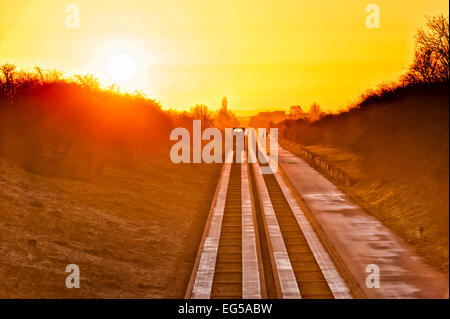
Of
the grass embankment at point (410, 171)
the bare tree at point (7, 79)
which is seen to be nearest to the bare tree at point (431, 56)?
the grass embankment at point (410, 171)

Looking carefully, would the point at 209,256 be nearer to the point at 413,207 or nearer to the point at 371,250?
the point at 371,250

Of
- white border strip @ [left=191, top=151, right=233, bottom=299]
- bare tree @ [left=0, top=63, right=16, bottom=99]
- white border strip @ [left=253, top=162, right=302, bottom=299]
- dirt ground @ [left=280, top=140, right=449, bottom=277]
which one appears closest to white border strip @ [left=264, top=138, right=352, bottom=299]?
white border strip @ [left=253, top=162, right=302, bottom=299]

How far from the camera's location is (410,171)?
2922cm

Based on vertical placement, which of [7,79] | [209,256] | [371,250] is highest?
[7,79]

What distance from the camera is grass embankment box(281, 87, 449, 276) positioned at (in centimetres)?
2136

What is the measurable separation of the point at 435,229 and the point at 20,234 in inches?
706

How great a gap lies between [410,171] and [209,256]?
13183 mm

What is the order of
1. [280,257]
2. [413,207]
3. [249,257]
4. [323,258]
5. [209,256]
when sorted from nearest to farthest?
[323,258] < [280,257] < [249,257] < [209,256] < [413,207]

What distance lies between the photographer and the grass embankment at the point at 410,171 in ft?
70.1

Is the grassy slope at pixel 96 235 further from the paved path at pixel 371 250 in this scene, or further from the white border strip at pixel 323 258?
the paved path at pixel 371 250

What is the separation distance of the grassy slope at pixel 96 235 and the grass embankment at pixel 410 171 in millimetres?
9948

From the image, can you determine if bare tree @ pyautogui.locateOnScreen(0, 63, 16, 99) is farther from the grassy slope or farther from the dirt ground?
the dirt ground

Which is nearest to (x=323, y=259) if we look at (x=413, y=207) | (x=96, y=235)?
(x=413, y=207)
